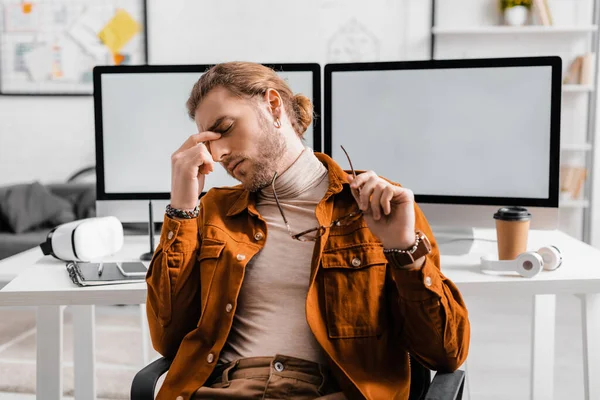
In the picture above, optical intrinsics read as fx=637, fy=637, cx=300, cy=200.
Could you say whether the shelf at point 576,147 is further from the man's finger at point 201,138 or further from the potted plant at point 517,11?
the man's finger at point 201,138

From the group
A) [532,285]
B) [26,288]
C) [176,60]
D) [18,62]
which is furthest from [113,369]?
[18,62]

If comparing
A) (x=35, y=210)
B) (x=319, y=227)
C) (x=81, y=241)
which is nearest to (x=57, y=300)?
(x=81, y=241)

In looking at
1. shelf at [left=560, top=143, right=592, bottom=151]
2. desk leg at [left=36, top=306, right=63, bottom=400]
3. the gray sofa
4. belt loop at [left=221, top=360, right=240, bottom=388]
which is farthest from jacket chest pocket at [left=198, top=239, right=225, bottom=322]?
shelf at [left=560, top=143, right=592, bottom=151]

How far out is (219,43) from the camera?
4312 millimetres

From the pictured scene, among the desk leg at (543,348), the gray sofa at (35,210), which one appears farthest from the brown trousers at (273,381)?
the gray sofa at (35,210)

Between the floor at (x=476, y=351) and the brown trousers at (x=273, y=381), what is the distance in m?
1.29

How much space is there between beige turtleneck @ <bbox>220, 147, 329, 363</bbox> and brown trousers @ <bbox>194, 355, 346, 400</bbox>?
2cm

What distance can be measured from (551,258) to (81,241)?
1.11m

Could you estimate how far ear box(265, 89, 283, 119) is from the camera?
1.26 meters

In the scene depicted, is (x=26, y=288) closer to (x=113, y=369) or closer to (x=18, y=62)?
(x=113, y=369)

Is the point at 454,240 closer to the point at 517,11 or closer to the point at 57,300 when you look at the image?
the point at 57,300

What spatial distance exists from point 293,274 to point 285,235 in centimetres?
8

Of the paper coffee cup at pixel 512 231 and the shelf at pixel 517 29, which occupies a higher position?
the shelf at pixel 517 29

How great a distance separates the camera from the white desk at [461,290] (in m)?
1.34
